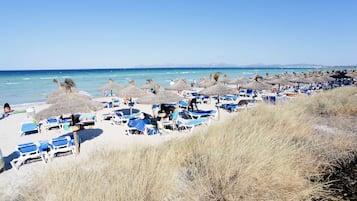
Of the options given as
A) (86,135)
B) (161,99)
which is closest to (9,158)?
(86,135)

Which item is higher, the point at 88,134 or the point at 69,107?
the point at 69,107

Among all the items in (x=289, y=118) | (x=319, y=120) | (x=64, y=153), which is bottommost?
(x=64, y=153)

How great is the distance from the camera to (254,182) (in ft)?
8.12

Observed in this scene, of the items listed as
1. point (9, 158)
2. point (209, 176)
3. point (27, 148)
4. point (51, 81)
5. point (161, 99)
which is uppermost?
point (161, 99)

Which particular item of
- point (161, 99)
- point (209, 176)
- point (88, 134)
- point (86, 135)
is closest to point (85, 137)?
point (86, 135)

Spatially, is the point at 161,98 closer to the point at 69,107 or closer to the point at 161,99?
the point at 161,99

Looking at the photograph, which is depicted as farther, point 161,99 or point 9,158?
point 161,99

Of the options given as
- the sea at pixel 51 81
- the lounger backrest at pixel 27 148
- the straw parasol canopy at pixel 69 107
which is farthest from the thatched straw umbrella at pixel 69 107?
the sea at pixel 51 81

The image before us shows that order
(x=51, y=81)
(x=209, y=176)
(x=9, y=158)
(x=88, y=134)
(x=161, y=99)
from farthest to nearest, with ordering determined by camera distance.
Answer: (x=51, y=81)
(x=161, y=99)
(x=88, y=134)
(x=9, y=158)
(x=209, y=176)

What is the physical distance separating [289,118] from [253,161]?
10.7 feet

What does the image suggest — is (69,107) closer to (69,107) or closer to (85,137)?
(69,107)

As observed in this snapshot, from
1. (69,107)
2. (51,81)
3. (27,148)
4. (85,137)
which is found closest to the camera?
(27,148)

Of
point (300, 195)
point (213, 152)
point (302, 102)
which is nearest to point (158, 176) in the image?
point (213, 152)

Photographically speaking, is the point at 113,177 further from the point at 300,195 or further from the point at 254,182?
the point at 300,195
